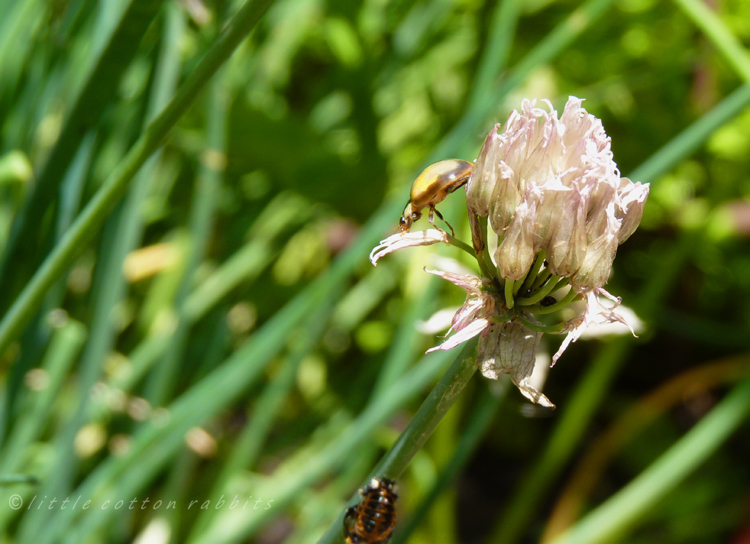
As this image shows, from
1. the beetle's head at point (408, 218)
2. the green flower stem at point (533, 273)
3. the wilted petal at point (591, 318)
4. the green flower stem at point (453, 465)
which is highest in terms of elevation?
the beetle's head at point (408, 218)

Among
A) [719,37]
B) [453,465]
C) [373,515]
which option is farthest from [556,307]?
[719,37]

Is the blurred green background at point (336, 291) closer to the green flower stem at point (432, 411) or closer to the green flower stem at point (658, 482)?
the green flower stem at point (658, 482)

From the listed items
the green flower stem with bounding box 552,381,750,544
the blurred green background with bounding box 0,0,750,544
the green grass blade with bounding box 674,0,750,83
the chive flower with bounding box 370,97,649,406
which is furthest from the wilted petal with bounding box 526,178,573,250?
the green flower stem with bounding box 552,381,750,544

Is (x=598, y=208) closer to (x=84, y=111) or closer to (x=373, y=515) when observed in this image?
(x=373, y=515)

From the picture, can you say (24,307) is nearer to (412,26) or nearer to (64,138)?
(64,138)

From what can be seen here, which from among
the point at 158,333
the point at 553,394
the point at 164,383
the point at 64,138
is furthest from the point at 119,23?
the point at 553,394

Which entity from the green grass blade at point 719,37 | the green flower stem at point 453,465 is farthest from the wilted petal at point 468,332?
the green grass blade at point 719,37
